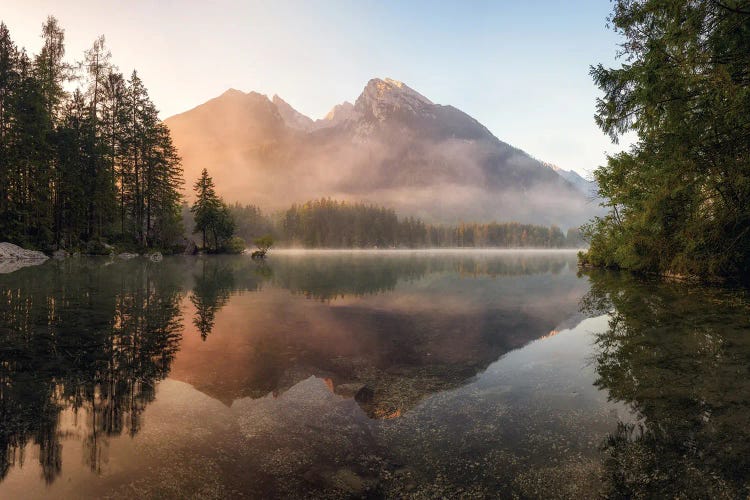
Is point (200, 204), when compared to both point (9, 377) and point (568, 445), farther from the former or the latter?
point (568, 445)

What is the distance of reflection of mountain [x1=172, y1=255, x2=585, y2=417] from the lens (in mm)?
8117

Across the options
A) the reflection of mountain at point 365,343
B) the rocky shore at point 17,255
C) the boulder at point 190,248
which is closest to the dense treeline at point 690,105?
the reflection of mountain at point 365,343

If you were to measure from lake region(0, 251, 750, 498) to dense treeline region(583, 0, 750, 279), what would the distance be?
5.05 m

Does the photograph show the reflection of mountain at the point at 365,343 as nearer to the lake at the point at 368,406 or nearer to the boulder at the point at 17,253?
the lake at the point at 368,406

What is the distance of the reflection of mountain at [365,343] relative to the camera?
8117mm

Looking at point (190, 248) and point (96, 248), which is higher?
point (96, 248)

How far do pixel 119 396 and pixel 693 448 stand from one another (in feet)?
31.1

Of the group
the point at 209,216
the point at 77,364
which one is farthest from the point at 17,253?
the point at 77,364

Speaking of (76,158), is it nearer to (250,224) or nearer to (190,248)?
(190,248)

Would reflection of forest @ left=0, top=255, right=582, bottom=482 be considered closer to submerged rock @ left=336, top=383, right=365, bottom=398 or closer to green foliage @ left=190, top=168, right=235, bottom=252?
submerged rock @ left=336, top=383, right=365, bottom=398

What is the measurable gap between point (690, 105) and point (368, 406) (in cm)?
1512

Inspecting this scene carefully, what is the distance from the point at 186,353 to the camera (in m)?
9.91

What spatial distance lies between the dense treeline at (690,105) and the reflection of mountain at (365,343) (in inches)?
279

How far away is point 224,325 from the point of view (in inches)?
525
